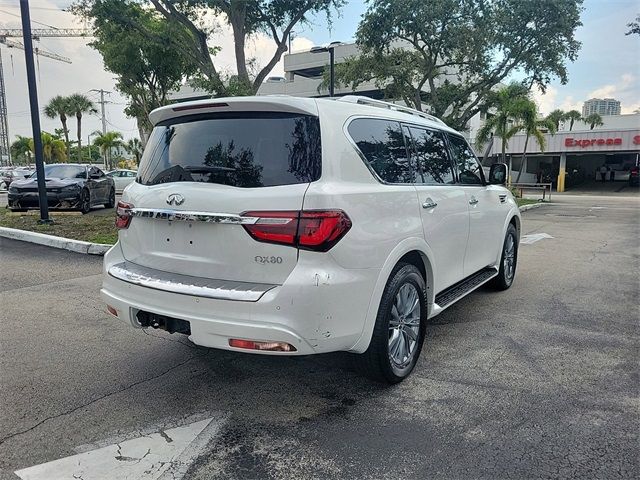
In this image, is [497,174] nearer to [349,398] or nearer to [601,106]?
[349,398]

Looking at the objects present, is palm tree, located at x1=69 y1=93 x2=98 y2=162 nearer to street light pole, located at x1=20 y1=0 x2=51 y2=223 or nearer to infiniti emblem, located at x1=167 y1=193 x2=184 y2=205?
street light pole, located at x1=20 y1=0 x2=51 y2=223

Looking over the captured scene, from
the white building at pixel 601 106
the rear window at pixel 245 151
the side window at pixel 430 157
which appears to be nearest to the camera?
the rear window at pixel 245 151

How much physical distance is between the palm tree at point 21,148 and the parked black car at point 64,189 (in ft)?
258

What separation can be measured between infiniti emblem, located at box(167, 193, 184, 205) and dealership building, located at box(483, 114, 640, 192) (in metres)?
36.0

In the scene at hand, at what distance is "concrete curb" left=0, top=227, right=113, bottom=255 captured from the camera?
8056 mm

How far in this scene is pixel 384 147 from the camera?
3570mm

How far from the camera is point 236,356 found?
4012mm

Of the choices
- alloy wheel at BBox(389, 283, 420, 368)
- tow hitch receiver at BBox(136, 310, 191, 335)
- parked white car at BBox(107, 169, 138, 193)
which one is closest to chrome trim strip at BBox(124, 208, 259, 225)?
tow hitch receiver at BBox(136, 310, 191, 335)

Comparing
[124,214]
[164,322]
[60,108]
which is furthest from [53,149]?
[164,322]

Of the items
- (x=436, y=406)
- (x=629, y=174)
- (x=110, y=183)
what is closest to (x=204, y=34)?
(x=110, y=183)

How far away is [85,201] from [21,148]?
8687 cm

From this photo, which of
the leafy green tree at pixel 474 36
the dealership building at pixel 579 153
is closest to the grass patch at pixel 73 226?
the leafy green tree at pixel 474 36

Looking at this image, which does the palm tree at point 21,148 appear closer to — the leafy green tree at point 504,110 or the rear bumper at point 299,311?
the leafy green tree at point 504,110

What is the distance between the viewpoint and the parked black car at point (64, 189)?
12688 mm
